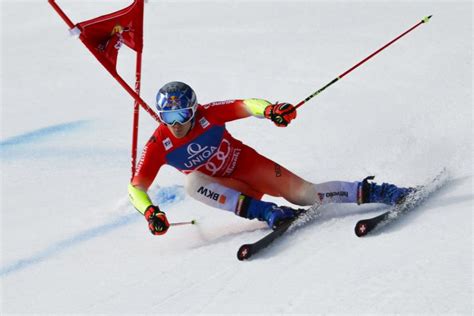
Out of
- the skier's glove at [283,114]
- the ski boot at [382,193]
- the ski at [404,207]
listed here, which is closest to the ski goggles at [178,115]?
the skier's glove at [283,114]

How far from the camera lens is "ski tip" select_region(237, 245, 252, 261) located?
508 centimetres

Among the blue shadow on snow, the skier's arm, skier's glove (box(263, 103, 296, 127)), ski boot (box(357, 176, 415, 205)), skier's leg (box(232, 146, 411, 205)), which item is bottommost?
the blue shadow on snow

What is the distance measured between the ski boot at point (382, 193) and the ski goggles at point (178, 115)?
1.28 m

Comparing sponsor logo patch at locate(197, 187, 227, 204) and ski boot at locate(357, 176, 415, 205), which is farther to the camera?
sponsor logo patch at locate(197, 187, 227, 204)

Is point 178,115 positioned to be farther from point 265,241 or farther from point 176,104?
point 265,241

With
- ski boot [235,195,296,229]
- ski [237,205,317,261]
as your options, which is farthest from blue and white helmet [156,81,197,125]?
ski [237,205,317,261]

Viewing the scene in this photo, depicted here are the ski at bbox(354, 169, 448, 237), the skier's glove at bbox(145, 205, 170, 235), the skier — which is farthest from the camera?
the skier

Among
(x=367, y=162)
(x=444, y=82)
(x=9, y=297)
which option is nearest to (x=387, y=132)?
(x=367, y=162)

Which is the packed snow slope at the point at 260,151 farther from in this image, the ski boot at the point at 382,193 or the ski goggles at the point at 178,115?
the ski goggles at the point at 178,115

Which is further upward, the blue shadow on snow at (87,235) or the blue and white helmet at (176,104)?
the blue and white helmet at (176,104)

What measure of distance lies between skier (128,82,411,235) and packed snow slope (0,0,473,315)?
19cm

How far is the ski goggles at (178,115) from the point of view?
5.32 m

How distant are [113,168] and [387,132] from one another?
2.78m

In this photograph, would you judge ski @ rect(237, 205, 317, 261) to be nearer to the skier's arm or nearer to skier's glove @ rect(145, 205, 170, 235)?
skier's glove @ rect(145, 205, 170, 235)
